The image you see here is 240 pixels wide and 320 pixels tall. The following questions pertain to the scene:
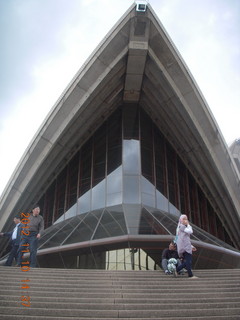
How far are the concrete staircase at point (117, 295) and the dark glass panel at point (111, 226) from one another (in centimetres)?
477

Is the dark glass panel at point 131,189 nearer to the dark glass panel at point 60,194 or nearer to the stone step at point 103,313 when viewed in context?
the dark glass panel at point 60,194

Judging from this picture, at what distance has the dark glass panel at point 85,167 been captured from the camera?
1980cm

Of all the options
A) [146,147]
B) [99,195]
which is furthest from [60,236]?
[146,147]

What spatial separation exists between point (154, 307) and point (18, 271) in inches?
160

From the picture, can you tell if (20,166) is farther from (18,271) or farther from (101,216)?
(18,271)

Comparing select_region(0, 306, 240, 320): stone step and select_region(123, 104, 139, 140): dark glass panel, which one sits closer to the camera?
select_region(0, 306, 240, 320): stone step

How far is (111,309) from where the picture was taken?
5.55 m

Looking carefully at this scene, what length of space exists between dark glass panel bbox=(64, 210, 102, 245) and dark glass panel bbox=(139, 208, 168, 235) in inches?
83.9

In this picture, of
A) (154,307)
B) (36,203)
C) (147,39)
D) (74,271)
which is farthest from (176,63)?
(154,307)

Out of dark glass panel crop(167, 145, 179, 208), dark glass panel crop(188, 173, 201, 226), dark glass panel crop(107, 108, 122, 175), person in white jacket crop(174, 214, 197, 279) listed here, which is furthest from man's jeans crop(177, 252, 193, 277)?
dark glass panel crop(188, 173, 201, 226)

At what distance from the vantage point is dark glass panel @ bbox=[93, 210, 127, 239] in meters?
13.0

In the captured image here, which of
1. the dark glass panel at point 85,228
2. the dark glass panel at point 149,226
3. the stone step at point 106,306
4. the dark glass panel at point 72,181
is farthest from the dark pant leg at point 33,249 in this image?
the dark glass panel at point 72,181

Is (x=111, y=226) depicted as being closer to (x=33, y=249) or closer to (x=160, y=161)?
(x=33, y=249)

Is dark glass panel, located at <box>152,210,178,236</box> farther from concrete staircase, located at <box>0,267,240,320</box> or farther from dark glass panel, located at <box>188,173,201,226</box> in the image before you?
concrete staircase, located at <box>0,267,240,320</box>
